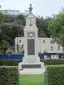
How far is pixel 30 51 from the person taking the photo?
37.9 m

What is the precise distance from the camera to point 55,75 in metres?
14.9

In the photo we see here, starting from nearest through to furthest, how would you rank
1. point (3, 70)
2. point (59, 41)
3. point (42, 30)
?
point (3, 70)
point (59, 41)
point (42, 30)

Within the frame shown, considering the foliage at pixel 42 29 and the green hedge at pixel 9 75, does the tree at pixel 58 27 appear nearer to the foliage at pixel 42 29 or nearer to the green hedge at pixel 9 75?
the foliage at pixel 42 29

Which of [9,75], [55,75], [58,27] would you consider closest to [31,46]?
[58,27]

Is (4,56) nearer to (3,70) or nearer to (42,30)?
(42,30)

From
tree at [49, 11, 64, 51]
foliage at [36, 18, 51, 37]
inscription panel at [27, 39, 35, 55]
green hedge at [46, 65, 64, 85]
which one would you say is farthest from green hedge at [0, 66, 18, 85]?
foliage at [36, 18, 51, 37]

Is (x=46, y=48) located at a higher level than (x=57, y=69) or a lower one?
lower

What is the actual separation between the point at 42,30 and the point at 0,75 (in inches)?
3010

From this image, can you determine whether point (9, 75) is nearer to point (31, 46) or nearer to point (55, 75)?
point (55, 75)

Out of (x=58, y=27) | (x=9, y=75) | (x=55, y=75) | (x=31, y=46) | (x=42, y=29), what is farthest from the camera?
(x=42, y=29)

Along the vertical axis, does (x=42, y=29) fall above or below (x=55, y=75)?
below

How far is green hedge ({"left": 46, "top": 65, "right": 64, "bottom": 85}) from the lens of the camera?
14938mm

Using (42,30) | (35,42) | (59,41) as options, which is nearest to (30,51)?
(35,42)

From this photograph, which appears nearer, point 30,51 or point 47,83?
point 47,83
